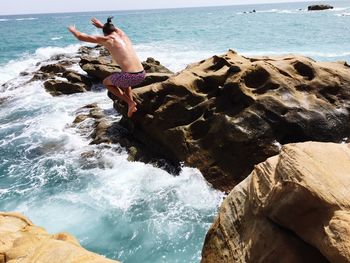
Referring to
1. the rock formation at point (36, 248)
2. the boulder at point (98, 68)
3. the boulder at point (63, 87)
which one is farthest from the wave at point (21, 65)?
the rock formation at point (36, 248)

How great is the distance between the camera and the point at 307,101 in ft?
31.3

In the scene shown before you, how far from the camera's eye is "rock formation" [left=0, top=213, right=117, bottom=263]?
4.30 meters

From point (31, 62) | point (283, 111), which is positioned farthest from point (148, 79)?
point (31, 62)

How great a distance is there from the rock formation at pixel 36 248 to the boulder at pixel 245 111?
17.3 feet

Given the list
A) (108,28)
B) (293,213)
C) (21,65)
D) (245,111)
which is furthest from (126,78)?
(21,65)

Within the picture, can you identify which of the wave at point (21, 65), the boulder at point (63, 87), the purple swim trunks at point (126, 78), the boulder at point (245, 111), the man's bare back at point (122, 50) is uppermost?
the man's bare back at point (122, 50)

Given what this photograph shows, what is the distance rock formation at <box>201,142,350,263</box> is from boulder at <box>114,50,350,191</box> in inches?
173

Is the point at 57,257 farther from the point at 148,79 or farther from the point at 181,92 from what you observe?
the point at 148,79

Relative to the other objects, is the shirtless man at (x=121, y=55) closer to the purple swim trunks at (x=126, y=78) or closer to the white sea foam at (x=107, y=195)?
the purple swim trunks at (x=126, y=78)

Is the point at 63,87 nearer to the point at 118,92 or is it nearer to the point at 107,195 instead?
the point at 107,195

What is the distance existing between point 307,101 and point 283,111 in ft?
2.23

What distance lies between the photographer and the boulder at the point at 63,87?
19453mm

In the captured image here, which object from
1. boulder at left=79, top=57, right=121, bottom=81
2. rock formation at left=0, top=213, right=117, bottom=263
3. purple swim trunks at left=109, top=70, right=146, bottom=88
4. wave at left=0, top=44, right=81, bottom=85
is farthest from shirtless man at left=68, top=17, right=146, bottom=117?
wave at left=0, top=44, right=81, bottom=85

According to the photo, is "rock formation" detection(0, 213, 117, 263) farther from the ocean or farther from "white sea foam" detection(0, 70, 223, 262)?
"white sea foam" detection(0, 70, 223, 262)
